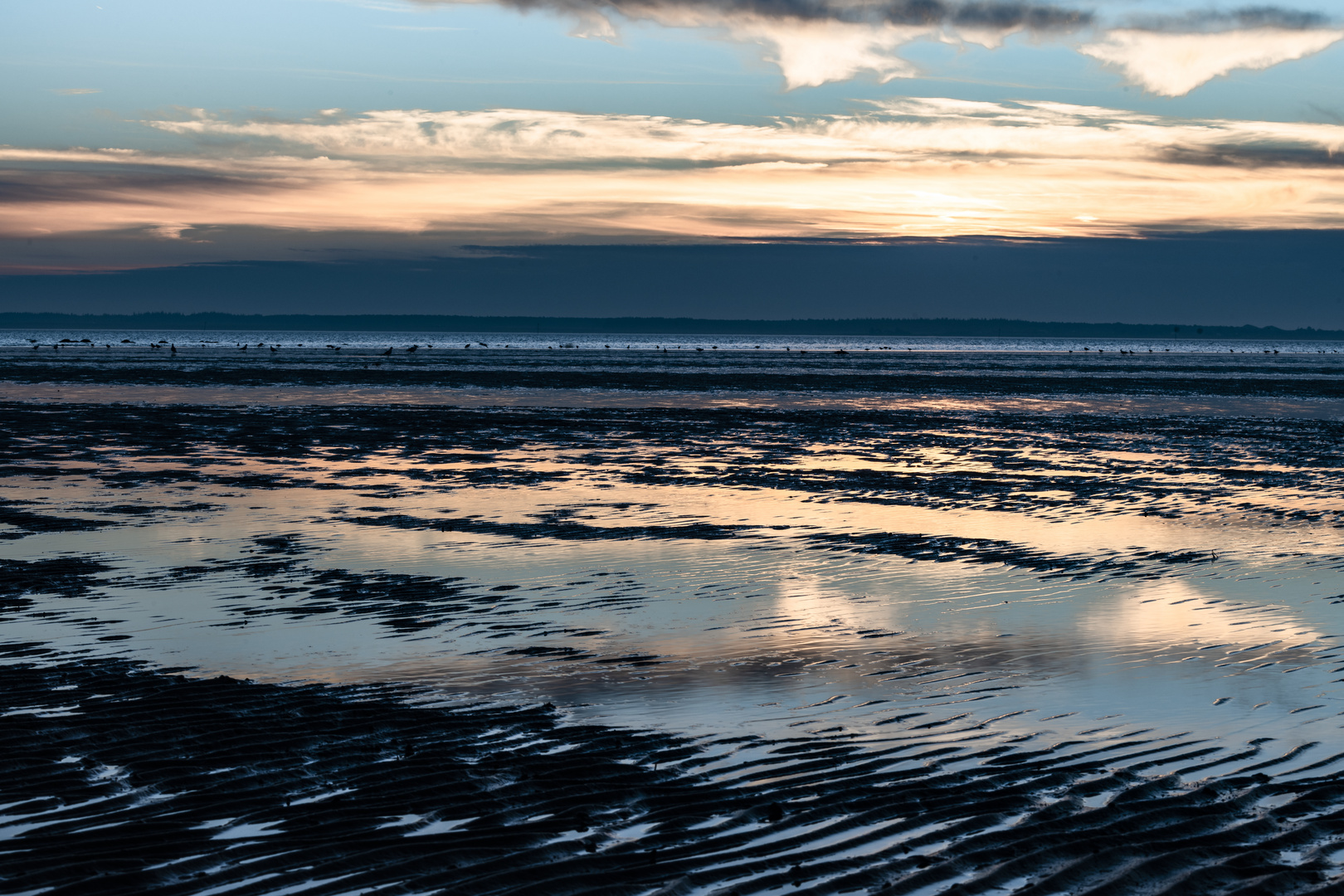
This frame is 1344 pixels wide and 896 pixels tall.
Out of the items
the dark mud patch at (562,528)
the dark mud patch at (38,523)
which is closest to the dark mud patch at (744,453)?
the dark mud patch at (38,523)

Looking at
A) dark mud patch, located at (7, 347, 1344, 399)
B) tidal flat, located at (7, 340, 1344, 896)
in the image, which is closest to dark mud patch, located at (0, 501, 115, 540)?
tidal flat, located at (7, 340, 1344, 896)

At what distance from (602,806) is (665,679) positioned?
2.62m

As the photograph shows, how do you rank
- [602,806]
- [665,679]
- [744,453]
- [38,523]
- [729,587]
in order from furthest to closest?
[744,453], [38,523], [729,587], [665,679], [602,806]

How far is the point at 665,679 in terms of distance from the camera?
9.01 m

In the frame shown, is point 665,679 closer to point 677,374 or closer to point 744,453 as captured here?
point 744,453

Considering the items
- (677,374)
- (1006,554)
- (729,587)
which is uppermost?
(729,587)

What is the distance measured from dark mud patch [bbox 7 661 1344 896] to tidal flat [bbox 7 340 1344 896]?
0.03m

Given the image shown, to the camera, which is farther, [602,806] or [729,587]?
[729,587]

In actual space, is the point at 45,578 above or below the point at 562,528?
above

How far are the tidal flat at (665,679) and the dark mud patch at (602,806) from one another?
0.09 feet

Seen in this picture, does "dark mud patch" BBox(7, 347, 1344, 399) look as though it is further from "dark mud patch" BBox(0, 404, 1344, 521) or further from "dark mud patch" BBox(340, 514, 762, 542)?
"dark mud patch" BBox(340, 514, 762, 542)

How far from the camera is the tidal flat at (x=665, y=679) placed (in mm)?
5781

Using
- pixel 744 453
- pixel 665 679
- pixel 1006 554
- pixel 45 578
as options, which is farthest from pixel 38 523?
pixel 744 453

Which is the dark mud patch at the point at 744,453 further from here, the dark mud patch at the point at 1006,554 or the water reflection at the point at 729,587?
the dark mud patch at the point at 1006,554
